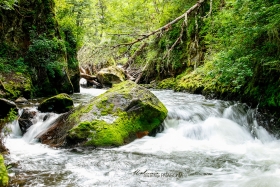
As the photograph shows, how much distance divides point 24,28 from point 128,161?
8.80 m

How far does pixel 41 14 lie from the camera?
37.4ft

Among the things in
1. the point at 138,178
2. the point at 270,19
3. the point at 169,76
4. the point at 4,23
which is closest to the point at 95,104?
the point at 138,178

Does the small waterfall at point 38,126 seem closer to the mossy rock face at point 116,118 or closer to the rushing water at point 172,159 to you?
the rushing water at point 172,159

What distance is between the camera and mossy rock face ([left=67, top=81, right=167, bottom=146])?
206 inches

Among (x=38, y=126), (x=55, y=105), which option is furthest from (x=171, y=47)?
(x=38, y=126)

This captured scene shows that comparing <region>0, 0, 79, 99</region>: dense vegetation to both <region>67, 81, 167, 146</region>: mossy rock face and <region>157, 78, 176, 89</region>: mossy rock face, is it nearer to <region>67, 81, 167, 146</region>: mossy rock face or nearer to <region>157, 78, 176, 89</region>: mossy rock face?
<region>67, 81, 167, 146</region>: mossy rock face

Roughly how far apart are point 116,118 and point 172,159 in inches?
65.3

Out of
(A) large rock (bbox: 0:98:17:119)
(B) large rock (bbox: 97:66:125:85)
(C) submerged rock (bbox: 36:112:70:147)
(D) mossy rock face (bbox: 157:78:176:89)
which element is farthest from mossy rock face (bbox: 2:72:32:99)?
(B) large rock (bbox: 97:66:125:85)

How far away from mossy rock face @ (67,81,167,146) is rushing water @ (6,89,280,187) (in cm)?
28

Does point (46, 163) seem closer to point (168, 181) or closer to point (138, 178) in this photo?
point (138, 178)

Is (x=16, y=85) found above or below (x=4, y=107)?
above

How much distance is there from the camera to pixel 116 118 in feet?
18.7

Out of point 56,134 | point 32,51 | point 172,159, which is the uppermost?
point 32,51

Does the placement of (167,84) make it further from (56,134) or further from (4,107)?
(4,107)
